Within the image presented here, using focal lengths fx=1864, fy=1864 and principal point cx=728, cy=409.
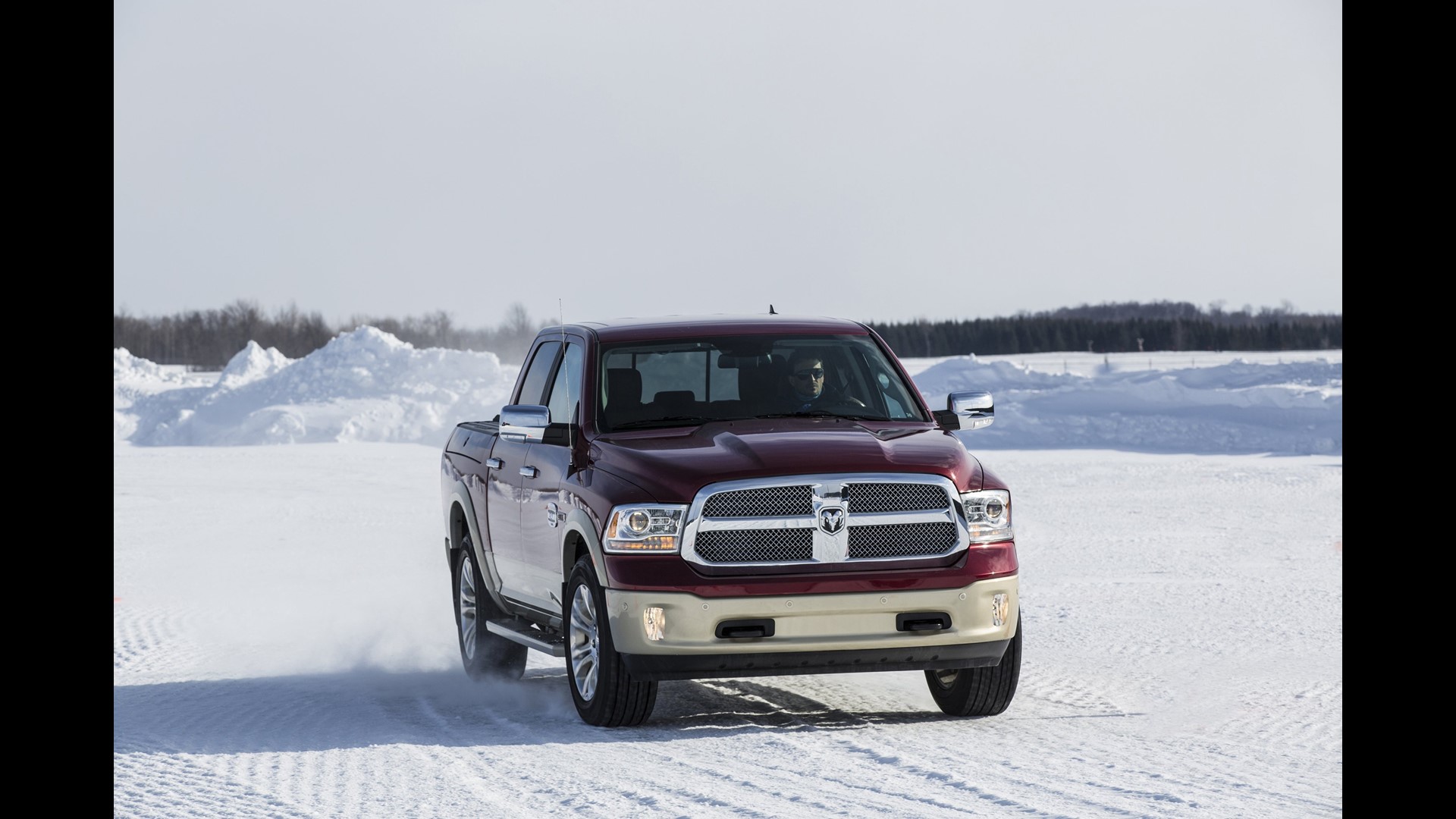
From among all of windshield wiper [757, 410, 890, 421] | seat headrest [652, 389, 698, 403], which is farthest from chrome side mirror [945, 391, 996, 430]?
seat headrest [652, 389, 698, 403]

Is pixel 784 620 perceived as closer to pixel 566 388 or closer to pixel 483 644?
pixel 566 388

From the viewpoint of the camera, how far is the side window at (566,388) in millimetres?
9227

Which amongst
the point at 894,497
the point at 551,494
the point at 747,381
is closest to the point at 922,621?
the point at 894,497

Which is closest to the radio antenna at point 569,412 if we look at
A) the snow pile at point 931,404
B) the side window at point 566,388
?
the side window at point 566,388

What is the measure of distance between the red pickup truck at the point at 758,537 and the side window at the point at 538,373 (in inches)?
40.9

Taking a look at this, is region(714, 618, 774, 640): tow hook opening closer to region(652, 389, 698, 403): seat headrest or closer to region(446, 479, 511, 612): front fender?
region(652, 389, 698, 403): seat headrest

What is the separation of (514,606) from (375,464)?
2495 cm

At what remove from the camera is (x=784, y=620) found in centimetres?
771

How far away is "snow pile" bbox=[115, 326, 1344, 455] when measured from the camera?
142 feet

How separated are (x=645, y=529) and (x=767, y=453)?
61 cm

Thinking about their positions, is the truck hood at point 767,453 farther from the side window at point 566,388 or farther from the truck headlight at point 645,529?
the side window at point 566,388

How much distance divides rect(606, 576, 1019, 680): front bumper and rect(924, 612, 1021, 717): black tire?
1.51 feet
